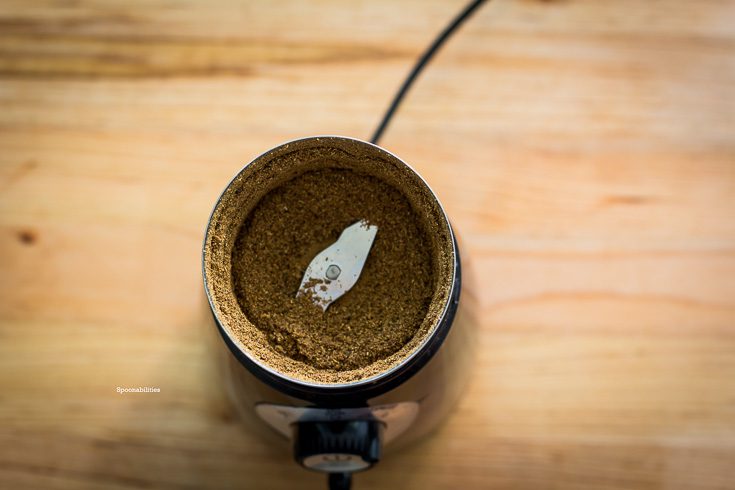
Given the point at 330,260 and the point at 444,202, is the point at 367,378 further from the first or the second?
the point at 444,202

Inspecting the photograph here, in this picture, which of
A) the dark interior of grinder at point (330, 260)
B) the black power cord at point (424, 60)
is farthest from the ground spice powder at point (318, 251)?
the black power cord at point (424, 60)

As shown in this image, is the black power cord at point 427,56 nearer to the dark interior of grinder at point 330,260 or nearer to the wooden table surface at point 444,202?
the wooden table surface at point 444,202

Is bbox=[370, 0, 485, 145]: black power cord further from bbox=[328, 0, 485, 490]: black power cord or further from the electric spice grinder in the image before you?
the electric spice grinder

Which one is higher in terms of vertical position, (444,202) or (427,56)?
(427,56)

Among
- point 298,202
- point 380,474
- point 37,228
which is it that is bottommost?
point 380,474

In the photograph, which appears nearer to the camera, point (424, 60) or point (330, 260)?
point (330, 260)

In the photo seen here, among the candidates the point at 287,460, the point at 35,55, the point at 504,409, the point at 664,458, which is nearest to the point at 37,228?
the point at 35,55

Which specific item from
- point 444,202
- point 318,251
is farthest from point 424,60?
point 318,251

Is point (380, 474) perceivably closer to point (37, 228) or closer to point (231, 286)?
point (231, 286)
